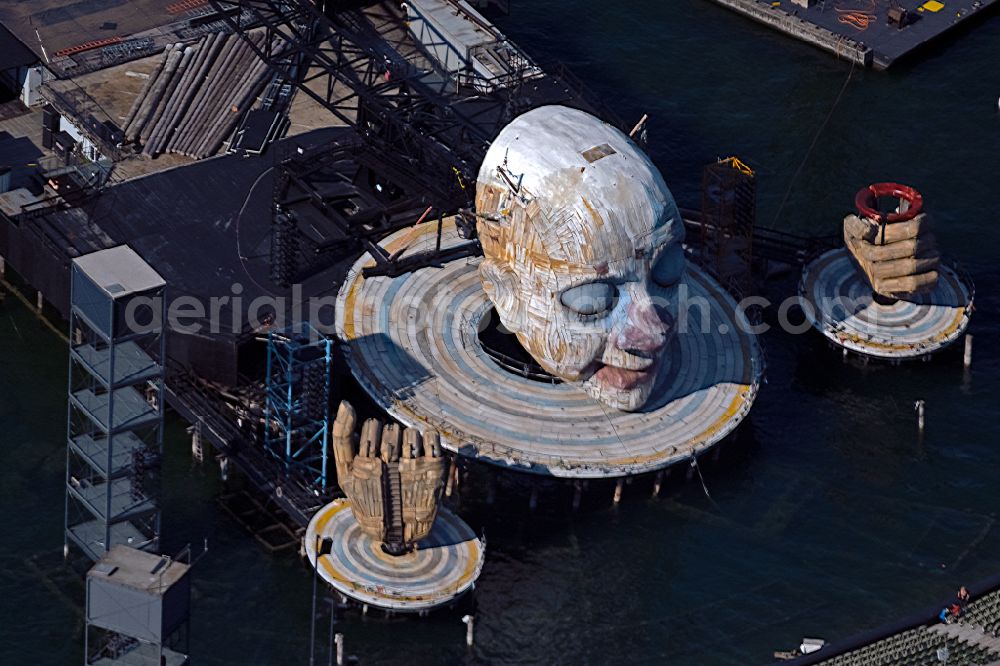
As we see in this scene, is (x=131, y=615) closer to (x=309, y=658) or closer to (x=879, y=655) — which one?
(x=309, y=658)

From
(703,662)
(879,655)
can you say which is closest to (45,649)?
(703,662)

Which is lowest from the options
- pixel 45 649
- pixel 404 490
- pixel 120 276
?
pixel 45 649

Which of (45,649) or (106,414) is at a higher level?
(106,414)

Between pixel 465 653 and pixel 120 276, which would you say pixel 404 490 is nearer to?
pixel 465 653

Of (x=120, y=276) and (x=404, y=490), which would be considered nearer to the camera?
(x=120, y=276)

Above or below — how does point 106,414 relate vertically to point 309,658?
above

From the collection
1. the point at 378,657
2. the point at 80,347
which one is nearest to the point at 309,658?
the point at 378,657
